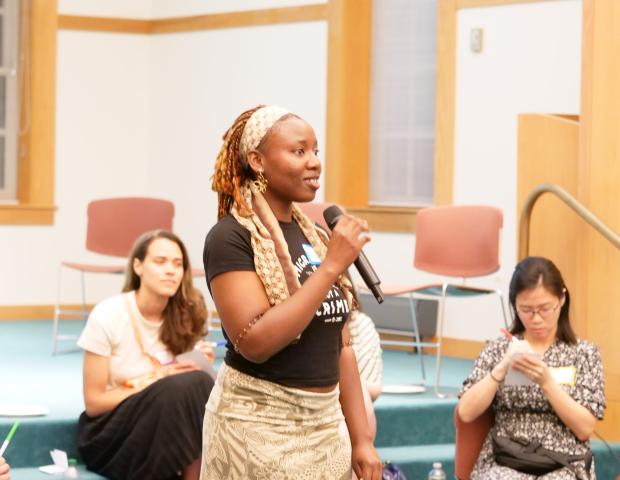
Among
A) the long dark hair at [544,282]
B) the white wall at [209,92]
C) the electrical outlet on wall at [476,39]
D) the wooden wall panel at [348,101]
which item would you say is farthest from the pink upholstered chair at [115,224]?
the long dark hair at [544,282]

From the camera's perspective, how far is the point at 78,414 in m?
5.25

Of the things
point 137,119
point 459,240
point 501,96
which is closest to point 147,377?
point 459,240

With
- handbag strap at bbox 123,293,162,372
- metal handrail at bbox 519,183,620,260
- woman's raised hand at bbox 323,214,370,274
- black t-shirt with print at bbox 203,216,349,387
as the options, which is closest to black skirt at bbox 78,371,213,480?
handbag strap at bbox 123,293,162,372

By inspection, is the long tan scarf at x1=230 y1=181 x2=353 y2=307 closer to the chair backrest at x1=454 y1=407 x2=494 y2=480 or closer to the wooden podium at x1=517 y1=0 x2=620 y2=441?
the chair backrest at x1=454 y1=407 x2=494 y2=480

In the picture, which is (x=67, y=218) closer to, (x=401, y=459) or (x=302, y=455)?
(x=401, y=459)

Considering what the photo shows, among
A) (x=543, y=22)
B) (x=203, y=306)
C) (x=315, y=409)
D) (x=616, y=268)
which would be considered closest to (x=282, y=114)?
(x=315, y=409)

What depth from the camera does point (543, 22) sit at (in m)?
7.45

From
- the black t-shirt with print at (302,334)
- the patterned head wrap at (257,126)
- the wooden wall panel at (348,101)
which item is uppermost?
the wooden wall panel at (348,101)

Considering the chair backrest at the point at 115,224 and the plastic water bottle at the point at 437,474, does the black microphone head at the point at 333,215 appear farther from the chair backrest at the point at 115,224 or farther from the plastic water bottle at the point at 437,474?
the chair backrest at the point at 115,224

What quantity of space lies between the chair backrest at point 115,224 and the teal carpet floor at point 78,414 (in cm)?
72

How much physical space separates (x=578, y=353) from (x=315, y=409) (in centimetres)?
219

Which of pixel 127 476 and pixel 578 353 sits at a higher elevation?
pixel 578 353

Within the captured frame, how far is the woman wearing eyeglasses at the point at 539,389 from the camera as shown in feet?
14.0

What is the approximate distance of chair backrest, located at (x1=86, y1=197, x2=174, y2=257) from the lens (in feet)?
26.2
